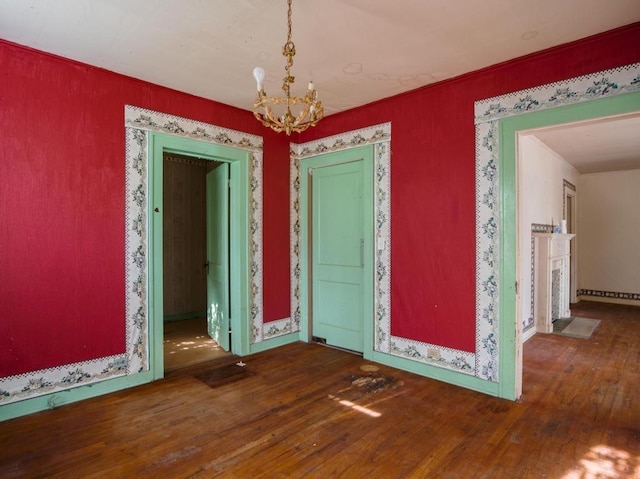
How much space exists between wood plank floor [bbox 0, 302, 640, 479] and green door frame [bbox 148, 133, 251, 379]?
42 cm

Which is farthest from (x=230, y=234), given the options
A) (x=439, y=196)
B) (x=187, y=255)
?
(x=187, y=255)

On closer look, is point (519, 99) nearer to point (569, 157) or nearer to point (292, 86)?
point (292, 86)

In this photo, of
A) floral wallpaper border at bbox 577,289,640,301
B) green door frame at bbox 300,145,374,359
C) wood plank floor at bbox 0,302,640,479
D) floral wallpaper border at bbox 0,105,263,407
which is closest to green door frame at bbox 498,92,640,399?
wood plank floor at bbox 0,302,640,479

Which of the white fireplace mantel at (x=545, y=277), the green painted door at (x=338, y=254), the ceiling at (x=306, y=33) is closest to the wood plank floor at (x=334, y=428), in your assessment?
the green painted door at (x=338, y=254)

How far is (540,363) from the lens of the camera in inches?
153

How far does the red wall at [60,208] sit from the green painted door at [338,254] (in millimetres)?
2091

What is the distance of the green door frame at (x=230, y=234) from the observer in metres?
3.42

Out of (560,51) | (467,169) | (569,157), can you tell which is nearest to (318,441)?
(467,169)

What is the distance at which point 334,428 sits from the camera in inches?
101

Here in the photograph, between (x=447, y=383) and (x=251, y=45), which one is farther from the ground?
(x=251, y=45)

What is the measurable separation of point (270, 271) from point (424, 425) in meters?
2.48

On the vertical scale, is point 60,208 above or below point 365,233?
above

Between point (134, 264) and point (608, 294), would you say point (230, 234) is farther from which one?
point (608, 294)

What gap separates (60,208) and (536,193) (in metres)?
5.79
